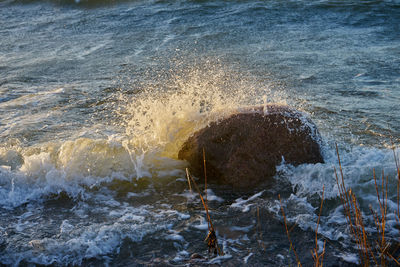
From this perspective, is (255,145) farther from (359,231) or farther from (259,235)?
(359,231)

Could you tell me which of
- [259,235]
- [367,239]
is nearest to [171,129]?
[259,235]

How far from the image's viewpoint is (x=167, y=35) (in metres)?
11.8

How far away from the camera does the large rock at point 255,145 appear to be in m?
4.42

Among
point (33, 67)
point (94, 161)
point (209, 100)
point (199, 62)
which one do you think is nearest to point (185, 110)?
point (209, 100)

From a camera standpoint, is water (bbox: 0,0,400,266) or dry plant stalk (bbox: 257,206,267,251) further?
water (bbox: 0,0,400,266)

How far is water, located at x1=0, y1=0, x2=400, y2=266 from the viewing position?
348cm

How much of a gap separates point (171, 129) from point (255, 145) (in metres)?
1.14

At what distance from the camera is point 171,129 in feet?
16.9

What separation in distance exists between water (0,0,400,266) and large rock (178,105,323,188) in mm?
165

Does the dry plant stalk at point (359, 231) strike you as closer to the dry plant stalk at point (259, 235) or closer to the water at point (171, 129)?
the water at point (171, 129)

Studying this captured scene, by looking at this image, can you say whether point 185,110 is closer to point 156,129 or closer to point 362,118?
point 156,129

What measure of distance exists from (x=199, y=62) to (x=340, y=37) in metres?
3.88

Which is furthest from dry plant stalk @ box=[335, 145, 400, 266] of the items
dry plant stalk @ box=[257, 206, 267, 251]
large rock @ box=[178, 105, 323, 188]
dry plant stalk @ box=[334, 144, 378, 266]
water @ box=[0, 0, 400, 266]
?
large rock @ box=[178, 105, 323, 188]

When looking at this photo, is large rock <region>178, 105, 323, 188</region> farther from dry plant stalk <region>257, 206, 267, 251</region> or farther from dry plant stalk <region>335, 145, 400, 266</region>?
dry plant stalk <region>335, 145, 400, 266</region>
